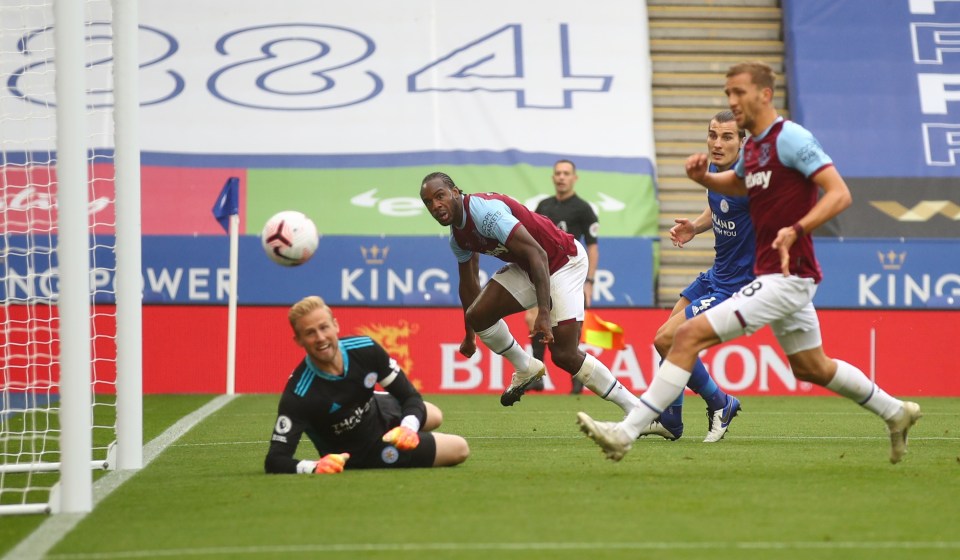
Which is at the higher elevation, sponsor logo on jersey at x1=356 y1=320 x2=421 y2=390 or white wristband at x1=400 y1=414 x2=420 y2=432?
sponsor logo on jersey at x1=356 y1=320 x2=421 y2=390

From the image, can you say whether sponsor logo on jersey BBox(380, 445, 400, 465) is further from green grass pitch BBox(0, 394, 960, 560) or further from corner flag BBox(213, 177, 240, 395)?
corner flag BBox(213, 177, 240, 395)

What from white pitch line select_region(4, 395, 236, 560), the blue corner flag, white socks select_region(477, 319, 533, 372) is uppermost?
the blue corner flag

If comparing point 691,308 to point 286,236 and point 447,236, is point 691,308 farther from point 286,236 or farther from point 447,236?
point 447,236

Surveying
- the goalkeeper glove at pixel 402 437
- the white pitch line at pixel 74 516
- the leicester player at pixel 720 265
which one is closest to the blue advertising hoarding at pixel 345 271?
the white pitch line at pixel 74 516

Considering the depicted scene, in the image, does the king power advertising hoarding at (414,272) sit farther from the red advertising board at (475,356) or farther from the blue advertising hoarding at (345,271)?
→ the red advertising board at (475,356)

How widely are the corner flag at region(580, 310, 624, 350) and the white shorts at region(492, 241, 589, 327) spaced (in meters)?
2.33

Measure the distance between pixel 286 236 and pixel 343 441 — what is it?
2.46 m

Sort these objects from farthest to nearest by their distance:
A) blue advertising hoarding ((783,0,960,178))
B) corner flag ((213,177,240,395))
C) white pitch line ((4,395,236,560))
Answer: blue advertising hoarding ((783,0,960,178)), corner flag ((213,177,240,395)), white pitch line ((4,395,236,560))

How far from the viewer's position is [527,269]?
9570mm

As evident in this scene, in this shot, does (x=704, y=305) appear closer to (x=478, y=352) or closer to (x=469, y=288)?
(x=469, y=288)

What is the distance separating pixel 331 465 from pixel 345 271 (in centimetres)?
1021

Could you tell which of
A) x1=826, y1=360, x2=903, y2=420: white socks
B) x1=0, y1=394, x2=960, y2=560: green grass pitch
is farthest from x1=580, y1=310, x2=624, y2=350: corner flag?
x1=826, y1=360, x2=903, y2=420: white socks

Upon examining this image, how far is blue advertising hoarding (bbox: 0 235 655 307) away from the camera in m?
17.0

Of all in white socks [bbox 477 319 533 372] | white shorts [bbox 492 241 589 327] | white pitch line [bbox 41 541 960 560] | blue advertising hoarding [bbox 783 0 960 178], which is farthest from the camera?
blue advertising hoarding [bbox 783 0 960 178]
